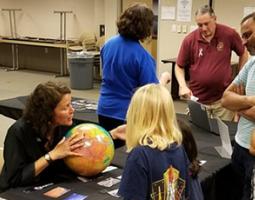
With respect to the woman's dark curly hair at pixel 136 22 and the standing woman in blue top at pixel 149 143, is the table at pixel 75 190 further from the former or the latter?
the woman's dark curly hair at pixel 136 22

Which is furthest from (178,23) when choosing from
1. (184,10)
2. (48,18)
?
(48,18)

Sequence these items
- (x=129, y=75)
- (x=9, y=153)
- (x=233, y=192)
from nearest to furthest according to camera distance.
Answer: (x=9, y=153) → (x=233, y=192) → (x=129, y=75)

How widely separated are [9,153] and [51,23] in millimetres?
8291

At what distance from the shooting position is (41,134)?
202cm

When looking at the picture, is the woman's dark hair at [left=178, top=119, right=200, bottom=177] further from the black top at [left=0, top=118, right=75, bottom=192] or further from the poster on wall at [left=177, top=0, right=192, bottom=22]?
the poster on wall at [left=177, top=0, right=192, bottom=22]

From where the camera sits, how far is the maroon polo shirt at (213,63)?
3.34m

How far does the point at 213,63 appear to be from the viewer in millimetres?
3357

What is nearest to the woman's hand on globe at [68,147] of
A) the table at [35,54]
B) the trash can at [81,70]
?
the trash can at [81,70]

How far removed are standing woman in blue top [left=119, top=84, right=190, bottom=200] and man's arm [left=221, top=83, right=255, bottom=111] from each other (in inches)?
26.1

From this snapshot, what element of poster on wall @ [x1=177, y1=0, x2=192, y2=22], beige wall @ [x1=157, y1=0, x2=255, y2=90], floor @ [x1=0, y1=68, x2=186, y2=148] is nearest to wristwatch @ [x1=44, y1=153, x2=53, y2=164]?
floor @ [x1=0, y1=68, x2=186, y2=148]

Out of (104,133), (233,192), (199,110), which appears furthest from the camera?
(199,110)

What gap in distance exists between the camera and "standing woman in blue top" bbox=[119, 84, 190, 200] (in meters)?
1.51

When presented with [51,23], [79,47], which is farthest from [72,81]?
[51,23]

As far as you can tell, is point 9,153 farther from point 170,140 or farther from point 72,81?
point 72,81
